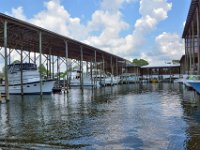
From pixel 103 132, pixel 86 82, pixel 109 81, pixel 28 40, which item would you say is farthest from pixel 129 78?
pixel 103 132

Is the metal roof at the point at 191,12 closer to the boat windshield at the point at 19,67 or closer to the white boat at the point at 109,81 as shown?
the boat windshield at the point at 19,67

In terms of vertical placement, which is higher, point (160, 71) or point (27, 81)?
point (160, 71)

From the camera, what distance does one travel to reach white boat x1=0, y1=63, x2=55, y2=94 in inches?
1870

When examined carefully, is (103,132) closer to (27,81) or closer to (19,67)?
(27,81)

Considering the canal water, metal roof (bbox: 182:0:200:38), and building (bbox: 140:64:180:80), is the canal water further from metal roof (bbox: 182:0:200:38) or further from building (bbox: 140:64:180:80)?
building (bbox: 140:64:180:80)

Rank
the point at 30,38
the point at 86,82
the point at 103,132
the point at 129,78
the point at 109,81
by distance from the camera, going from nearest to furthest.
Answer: the point at 103,132 → the point at 30,38 → the point at 86,82 → the point at 109,81 → the point at 129,78

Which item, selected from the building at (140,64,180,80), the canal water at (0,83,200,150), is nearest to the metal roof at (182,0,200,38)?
the canal water at (0,83,200,150)

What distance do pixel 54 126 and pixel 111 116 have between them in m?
4.74

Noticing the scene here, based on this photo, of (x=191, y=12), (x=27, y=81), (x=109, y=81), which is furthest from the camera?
(x=109, y=81)

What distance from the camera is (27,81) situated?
48.4 meters

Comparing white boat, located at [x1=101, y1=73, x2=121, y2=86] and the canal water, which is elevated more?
white boat, located at [x1=101, y1=73, x2=121, y2=86]

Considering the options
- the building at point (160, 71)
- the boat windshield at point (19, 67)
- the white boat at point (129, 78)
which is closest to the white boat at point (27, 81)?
the boat windshield at point (19, 67)

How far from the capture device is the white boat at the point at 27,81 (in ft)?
156

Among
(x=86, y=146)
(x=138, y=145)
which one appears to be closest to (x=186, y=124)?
(x=138, y=145)
